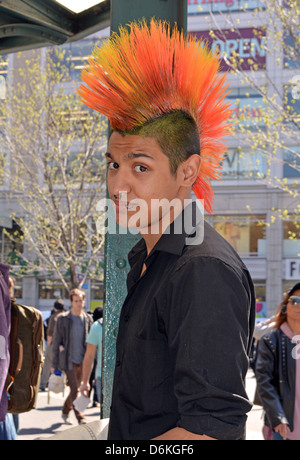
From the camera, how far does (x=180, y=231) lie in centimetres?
154

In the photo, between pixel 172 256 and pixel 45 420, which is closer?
pixel 172 256

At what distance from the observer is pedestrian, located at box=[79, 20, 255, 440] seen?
→ 125cm

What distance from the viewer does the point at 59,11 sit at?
3.39 metres

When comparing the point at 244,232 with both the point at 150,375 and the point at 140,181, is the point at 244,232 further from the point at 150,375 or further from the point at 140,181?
the point at 150,375

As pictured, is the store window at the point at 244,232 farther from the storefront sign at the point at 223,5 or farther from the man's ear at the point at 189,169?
the man's ear at the point at 189,169

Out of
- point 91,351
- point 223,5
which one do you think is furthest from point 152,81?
point 223,5

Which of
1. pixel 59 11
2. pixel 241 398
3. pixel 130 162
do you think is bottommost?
pixel 241 398

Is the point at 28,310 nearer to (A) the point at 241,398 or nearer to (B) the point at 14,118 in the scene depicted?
(A) the point at 241,398

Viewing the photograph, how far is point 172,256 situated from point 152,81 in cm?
47

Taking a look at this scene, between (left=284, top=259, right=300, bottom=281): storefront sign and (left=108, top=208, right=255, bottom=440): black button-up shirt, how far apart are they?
25188 mm

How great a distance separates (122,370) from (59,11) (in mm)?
2546

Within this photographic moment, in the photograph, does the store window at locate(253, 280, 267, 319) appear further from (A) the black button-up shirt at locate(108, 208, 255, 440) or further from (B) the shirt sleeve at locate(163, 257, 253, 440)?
(B) the shirt sleeve at locate(163, 257, 253, 440)

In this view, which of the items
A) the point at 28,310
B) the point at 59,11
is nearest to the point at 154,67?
the point at 59,11

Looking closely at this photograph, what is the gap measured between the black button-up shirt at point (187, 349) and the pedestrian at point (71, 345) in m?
7.91
